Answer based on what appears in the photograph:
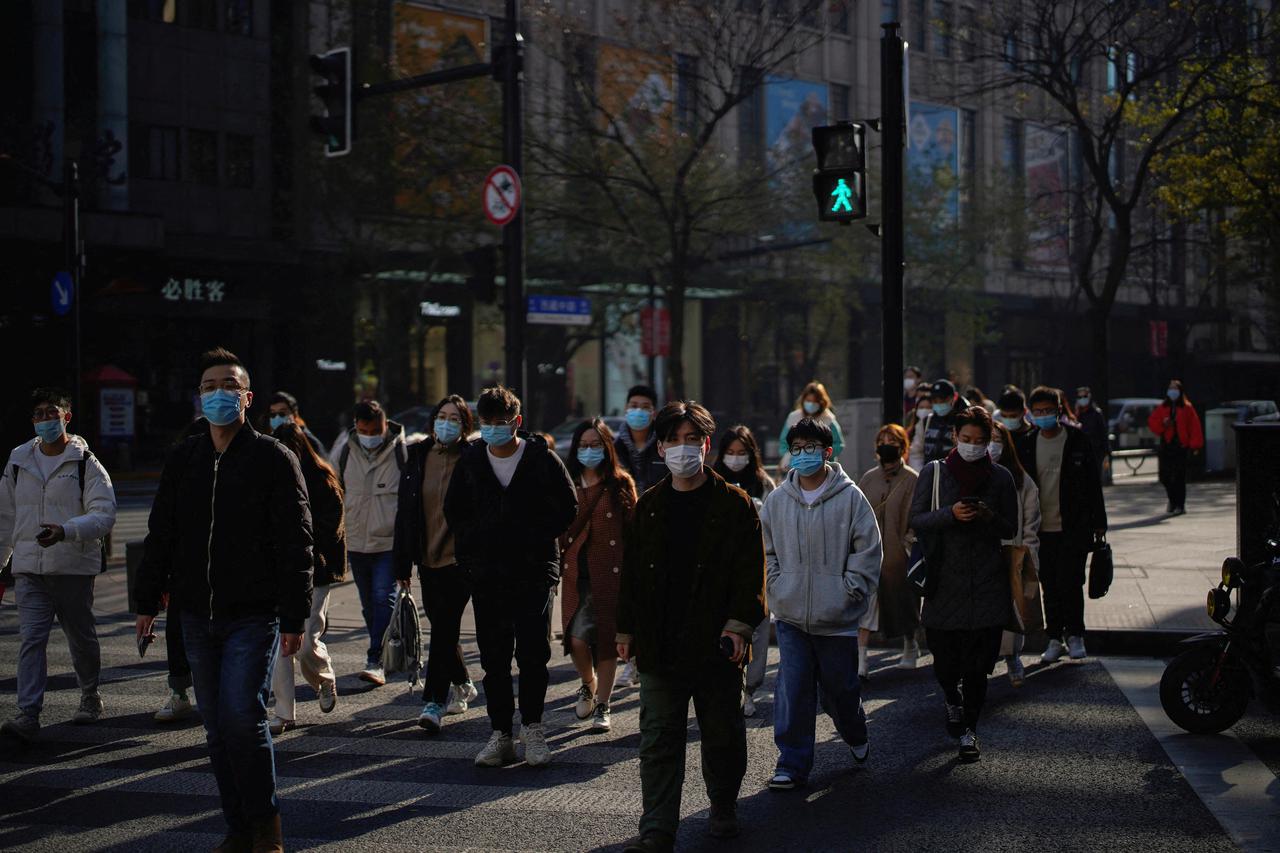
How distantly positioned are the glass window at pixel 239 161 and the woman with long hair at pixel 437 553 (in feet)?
97.6

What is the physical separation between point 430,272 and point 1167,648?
26.7m

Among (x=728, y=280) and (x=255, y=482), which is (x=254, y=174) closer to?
(x=728, y=280)

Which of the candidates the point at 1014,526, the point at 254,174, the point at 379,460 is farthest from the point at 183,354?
the point at 1014,526

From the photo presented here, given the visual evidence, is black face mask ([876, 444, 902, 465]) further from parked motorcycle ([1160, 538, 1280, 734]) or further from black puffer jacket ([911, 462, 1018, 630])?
parked motorcycle ([1160, 538, 1280, 734])

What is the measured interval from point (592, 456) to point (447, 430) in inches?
32.9

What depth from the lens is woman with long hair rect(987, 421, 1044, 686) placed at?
9.03 m

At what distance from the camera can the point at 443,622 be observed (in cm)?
834

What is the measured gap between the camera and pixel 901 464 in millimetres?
10070

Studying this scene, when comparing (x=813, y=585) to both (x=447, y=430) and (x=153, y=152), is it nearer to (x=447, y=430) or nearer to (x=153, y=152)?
(x=447, y=430)

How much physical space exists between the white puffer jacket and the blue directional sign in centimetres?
1187

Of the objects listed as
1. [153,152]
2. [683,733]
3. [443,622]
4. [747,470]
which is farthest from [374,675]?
[153,152]

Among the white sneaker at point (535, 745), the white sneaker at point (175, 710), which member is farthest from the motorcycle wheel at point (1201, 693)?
the white sneaker at point (175, 710)

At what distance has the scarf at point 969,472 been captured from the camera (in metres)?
7.93

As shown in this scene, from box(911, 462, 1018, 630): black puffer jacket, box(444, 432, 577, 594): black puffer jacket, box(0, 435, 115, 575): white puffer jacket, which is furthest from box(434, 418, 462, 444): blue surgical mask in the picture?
box(911, 462, 1018, 630): black puffer jacket
